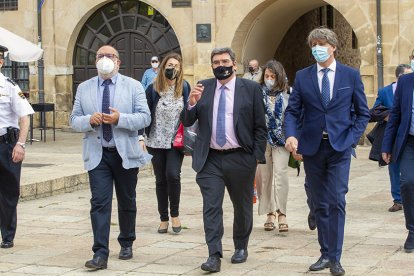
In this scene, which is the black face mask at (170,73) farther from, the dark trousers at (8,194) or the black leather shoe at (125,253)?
the black leather shoe at (125,253)

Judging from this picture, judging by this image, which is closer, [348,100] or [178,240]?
[348,100]

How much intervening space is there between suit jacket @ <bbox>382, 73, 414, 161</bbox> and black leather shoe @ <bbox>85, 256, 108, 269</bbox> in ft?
8.89

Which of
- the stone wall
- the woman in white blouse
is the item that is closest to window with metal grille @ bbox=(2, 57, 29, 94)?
the stone wall

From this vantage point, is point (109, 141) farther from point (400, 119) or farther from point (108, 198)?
point (400, 119)

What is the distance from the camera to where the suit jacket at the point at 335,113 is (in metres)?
8.77

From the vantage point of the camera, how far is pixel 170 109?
11.1 meters

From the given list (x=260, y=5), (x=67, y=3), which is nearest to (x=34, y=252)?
(x=260, y=5)

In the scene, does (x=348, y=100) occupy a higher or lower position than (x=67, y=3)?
lower

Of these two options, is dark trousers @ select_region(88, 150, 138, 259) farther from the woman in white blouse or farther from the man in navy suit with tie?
the woman in white blouse

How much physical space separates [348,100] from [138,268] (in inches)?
86.9

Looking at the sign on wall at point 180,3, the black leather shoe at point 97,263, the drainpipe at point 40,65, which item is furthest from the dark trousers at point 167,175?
the drainpipe at point 40,65

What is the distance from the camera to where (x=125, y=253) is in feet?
31.4

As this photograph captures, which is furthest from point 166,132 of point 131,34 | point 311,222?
point 131,34

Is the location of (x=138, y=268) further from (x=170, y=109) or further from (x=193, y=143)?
(x=170, y=109)
